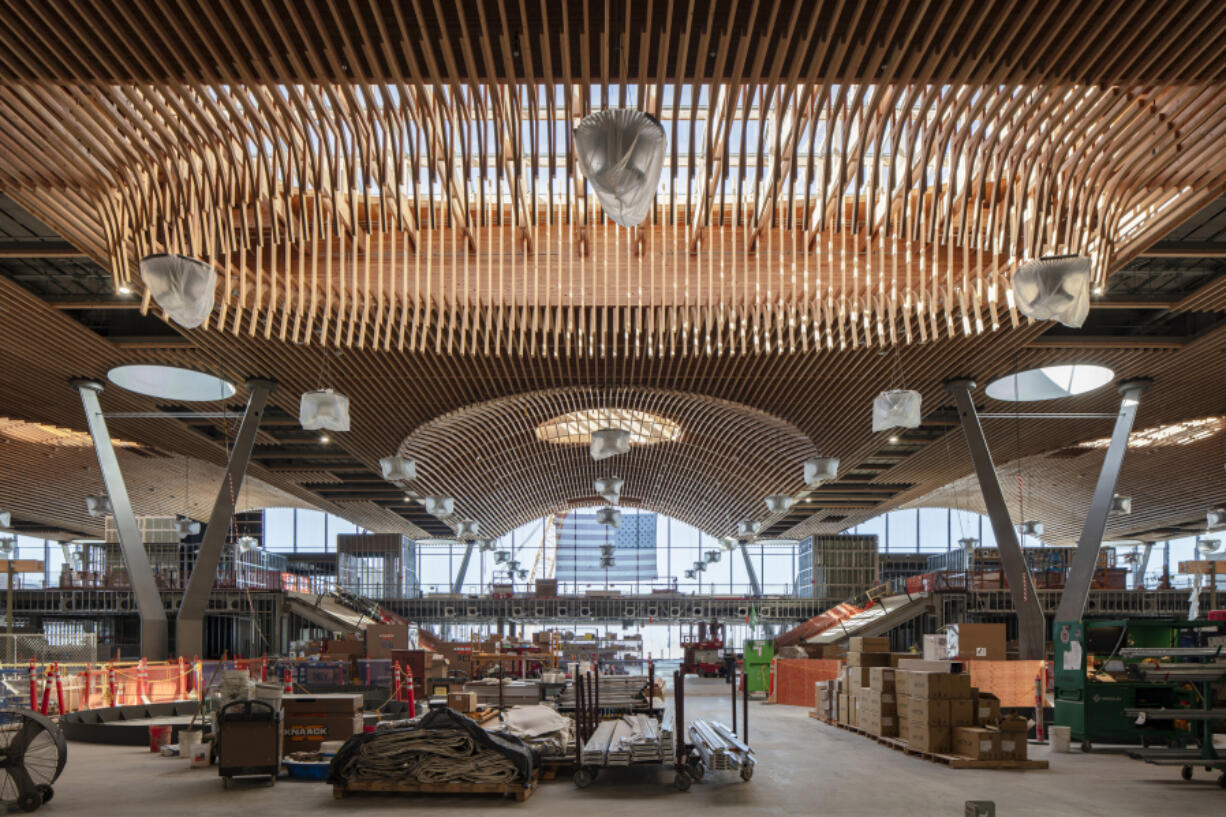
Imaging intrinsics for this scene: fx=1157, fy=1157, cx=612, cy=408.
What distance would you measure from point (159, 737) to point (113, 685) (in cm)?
674

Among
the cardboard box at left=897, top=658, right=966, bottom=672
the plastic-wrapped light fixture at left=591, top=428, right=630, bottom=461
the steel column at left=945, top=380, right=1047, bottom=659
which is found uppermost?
the plastic-wrapped light fixture at left=591, top=428, right=630, bottom=461

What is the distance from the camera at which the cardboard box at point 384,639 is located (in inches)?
1041

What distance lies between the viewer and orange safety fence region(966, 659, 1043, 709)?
18.7 m

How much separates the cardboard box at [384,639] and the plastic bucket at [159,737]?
11531 mm

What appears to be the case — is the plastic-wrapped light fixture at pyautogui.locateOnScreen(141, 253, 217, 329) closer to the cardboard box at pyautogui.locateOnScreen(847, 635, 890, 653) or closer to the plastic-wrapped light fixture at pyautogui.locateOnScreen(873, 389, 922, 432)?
the plastic-wrapped light fixture at pyautogui.locateOnScreen(873, 389, 922, 432)

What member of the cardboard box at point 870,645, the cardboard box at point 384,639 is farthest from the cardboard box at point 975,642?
the cardboard box at point 384,639

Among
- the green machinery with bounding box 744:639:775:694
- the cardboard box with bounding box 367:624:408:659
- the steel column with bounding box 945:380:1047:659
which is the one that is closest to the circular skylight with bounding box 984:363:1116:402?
the steel column with bounding box 945:380:1047:659

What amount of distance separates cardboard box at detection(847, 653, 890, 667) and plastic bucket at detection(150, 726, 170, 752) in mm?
9990

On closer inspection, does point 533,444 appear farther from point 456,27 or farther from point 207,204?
point 456,27

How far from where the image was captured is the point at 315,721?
1329cm

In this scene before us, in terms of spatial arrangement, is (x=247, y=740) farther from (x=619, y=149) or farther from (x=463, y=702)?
(x=619, y=149)

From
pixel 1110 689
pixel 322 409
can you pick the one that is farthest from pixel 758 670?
pixel 322 409

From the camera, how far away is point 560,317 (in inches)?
576

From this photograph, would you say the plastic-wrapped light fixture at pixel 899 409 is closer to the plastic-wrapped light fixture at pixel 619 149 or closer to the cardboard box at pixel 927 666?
the cardboard box at pixel 927 666
